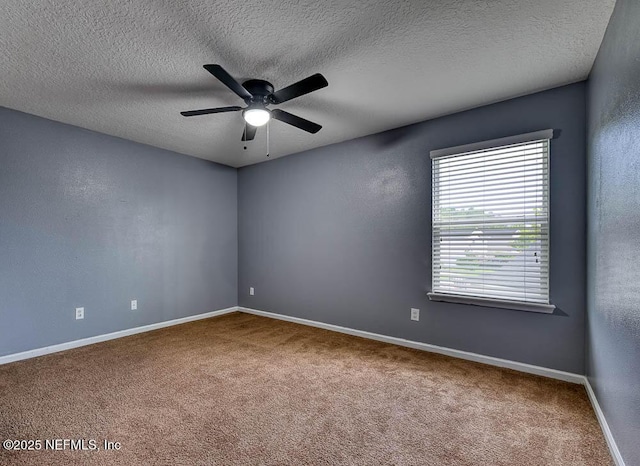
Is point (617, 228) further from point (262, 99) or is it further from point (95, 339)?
point (95, 339)

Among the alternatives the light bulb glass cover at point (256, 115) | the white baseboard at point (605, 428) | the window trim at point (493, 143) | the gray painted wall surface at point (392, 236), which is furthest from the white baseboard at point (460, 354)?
the light bulb glass cover at point (256, 115)

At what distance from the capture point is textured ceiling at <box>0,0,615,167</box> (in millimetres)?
1705

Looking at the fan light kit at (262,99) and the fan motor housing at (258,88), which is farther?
the fan motor housing at (258,88)

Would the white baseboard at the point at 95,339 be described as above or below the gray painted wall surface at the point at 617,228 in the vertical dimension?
below

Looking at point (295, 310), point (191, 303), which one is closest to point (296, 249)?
point (295, 310)

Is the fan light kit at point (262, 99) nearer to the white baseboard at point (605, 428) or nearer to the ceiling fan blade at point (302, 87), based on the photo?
the ceiling fan blade at point (302, 87)

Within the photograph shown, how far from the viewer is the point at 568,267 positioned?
8.09ft

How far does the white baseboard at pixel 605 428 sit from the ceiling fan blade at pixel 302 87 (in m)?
2.55

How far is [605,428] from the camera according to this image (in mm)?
1775

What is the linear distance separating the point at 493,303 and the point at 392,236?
1.18m

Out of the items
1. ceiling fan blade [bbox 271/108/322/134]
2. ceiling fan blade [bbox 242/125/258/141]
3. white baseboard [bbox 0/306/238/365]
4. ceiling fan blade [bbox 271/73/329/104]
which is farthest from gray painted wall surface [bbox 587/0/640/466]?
white baseboard [bbox 0/306/238/365]

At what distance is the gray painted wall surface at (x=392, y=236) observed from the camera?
248 cm

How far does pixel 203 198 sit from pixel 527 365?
437cm

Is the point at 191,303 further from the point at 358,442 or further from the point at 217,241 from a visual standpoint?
the point at 358,442
